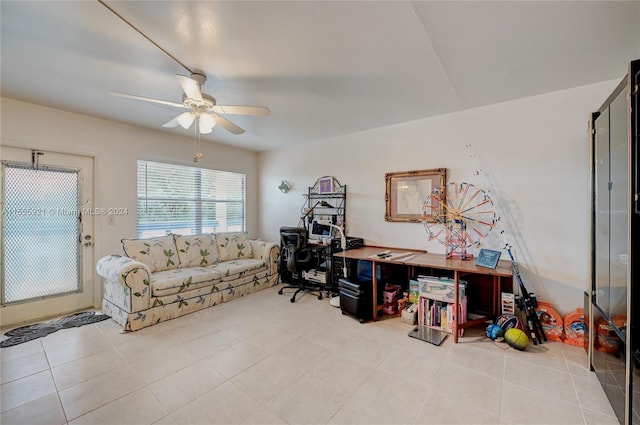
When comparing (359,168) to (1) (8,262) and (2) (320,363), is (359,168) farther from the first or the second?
(1) (8,262)

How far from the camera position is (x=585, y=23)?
1734mm

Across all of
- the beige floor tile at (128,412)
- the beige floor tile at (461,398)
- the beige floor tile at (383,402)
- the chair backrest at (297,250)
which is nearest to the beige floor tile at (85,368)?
the beige floor tile at (128,412)

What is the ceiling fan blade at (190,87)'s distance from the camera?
1946 mm

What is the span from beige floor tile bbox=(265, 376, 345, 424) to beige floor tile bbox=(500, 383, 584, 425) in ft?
3.47

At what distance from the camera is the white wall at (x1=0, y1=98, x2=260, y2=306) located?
300 cm

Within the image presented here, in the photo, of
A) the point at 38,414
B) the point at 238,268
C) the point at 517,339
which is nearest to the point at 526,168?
the point at 517,339

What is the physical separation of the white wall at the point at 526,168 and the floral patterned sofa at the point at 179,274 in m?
2.08

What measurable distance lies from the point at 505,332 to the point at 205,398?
2.69m

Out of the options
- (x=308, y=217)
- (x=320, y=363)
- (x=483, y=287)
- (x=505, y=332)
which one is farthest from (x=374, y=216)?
(x=320, y=363)

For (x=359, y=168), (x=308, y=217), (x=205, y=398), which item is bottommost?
(x=205, y=398)

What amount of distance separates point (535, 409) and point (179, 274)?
146 inches

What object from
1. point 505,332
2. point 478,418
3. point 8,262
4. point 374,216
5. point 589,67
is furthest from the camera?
point 374,216

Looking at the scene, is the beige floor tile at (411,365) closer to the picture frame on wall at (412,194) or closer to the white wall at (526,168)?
the white wall at (526,168)

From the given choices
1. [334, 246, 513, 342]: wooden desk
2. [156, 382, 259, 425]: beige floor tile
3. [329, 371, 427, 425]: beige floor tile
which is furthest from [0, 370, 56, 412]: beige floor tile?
[334, 246, 513, 342]: wooden desk
